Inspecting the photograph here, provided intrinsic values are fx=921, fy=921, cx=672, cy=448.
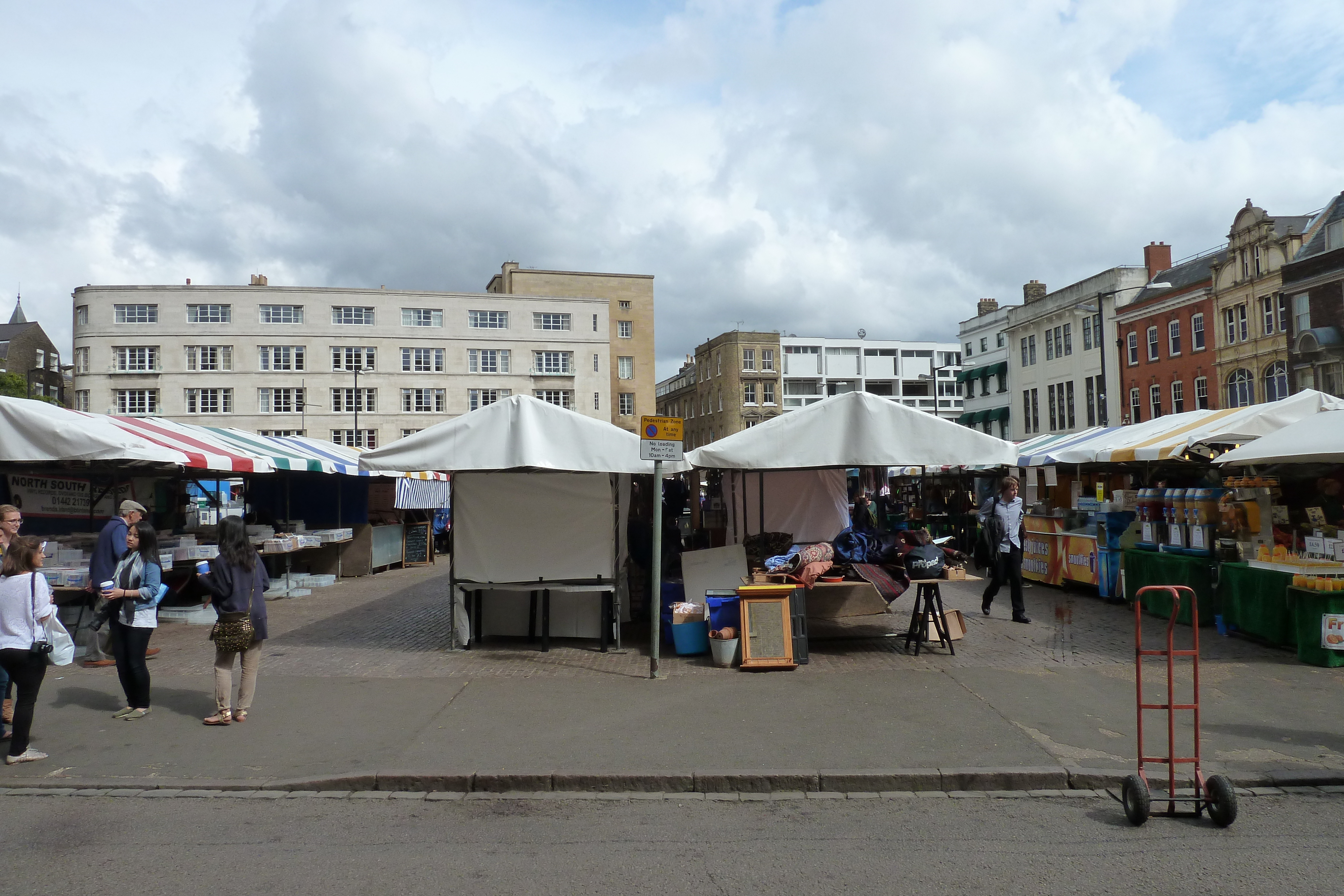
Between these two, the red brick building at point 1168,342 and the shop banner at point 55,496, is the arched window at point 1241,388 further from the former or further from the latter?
the shop banner at point 55,496

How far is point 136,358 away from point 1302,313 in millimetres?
70615

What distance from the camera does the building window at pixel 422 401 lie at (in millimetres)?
68125

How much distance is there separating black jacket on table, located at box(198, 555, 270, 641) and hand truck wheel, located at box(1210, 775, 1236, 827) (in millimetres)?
6587

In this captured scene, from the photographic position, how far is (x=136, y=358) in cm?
6656

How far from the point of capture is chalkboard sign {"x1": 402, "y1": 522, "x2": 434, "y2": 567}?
23.8m

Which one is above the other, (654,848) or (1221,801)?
(1221,801)

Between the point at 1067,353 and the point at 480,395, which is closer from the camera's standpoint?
the point at 1067,353

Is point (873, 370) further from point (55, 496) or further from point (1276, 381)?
point (55, 496)

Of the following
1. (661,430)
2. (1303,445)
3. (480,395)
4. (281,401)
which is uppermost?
(480,395)

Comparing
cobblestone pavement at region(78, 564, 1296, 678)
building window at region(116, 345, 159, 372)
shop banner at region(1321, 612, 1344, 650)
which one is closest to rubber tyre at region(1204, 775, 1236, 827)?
cobblestone pavement at region(78, 564, 1296, 678)

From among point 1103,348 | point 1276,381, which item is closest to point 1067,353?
point 1103,348

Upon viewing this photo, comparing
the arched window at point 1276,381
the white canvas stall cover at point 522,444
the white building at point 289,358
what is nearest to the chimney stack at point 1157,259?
the arched window at point 1276,381

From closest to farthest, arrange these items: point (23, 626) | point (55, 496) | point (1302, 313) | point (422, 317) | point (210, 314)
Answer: point (23, 626) → point (55, 496) → point (1302, 313) → point (210, 314) → point (422, 317)

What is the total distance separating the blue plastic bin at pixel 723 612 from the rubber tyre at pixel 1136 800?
4874 millimetres
